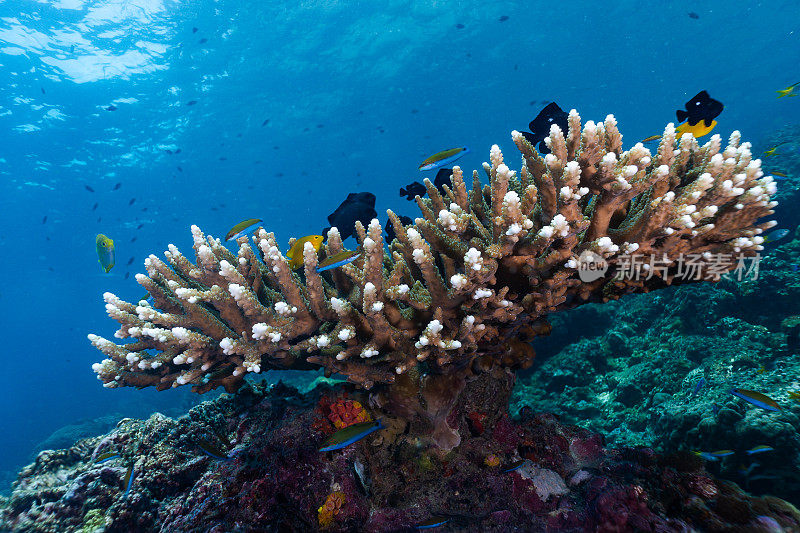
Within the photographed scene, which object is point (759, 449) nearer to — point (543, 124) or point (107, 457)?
point (543, 124)

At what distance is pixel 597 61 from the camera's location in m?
50.0

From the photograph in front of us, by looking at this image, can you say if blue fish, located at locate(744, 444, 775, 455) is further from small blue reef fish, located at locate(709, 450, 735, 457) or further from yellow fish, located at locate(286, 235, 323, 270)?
yellow fish, located at locate(286, 235, 323, 270)

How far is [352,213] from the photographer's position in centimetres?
460

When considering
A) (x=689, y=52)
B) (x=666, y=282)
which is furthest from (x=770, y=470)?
(x=689, y=52)

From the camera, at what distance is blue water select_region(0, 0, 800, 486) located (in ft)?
83.2

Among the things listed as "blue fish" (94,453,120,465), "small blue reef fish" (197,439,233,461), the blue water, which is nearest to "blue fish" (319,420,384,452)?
"small blue reef fish" (197,439,233,461)

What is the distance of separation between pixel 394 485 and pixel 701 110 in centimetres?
567

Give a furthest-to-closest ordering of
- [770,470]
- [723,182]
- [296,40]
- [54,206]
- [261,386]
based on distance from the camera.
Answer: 1. [54,206]
2. [296,40]
3. [261,386]
4. [770,470]
5. [723,182]

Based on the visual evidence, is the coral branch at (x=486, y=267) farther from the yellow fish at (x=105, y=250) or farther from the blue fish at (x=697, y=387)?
the yellow fish at (x=105, y=250)

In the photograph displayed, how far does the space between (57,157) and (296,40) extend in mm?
24300

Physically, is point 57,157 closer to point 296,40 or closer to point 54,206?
point 54,206

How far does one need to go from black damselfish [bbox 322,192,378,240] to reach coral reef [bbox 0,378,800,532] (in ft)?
7.11

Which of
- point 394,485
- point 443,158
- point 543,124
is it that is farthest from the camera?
point 443,158

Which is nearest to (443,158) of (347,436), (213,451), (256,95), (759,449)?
(347,436)
